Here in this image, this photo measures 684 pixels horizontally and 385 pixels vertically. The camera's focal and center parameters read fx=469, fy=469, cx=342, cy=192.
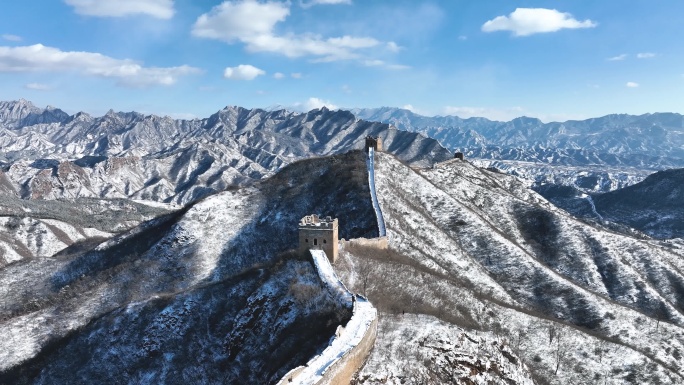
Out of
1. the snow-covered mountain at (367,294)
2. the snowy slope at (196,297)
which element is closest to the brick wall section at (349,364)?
the snow-covered mountain at (367,294)

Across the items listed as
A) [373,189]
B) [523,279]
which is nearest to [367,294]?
[523,279]

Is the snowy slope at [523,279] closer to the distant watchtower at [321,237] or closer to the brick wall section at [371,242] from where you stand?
the brick wall section at [371,242]

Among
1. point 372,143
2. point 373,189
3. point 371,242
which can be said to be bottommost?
point 371,242

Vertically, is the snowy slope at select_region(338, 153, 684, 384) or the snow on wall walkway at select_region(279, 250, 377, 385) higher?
the snow on wall walkway at select_region(279, 250, 377, 385)

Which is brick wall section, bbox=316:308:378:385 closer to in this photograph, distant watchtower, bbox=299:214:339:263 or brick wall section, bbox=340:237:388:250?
distant watchtower, bbox=299:214:339:263

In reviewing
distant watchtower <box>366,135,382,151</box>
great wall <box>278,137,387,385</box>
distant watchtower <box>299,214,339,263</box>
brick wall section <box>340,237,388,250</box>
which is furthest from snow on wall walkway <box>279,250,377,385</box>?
distant watchtower <box>366,135,382,151</box>

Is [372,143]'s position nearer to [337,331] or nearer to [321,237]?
[321,237]

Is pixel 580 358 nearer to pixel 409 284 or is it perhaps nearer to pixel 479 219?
pixel 409 284
